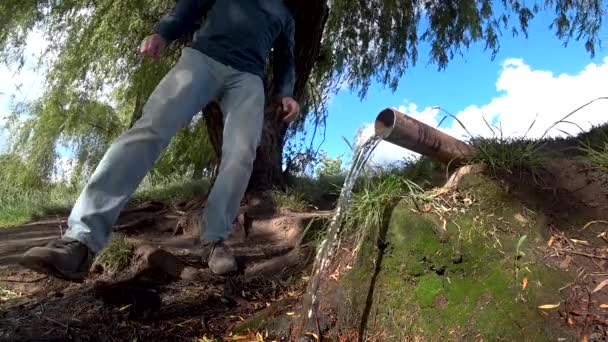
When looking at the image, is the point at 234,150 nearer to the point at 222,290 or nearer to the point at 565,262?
the point at 222,290

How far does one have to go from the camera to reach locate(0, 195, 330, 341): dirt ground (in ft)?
9.87

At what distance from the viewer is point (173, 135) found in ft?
9.84

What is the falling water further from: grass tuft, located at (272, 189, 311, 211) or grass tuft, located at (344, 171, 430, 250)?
grass tuft, located at (272, 189, 311, 211)

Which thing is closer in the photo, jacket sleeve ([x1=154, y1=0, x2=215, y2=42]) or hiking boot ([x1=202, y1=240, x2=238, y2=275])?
hiking boot ([x1=202, y1=240, x2=238, y2=275])

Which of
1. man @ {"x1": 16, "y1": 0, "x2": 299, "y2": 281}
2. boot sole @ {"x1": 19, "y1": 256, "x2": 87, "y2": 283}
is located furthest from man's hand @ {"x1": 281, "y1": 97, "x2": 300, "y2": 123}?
boot sole @ {"x1": 19, "y1": 256, "x2": 87, "y2": 283}

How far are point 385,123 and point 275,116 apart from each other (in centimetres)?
370

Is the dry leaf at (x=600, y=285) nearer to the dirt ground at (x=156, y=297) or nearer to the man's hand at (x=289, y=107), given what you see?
the dirt ground at (x=156, y=297)

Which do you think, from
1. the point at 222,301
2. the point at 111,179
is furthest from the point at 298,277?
the point at 111,179

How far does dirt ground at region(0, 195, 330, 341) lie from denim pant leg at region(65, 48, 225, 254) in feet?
2.08

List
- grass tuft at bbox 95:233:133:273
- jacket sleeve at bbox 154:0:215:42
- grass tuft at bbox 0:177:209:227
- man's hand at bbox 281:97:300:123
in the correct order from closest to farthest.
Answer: jacket sleeve at bbox 154:0:215:42, man's hand at bbox 281:97:300:123, grass tuft at bbox 95:233:133:273, grass tuft at bbox 0:177:209:227

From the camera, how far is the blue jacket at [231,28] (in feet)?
10.6

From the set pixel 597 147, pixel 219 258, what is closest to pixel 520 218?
pixel 597 147

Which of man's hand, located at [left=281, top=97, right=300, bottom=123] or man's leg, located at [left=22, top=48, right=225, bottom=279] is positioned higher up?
man's hand, located at [left=281, top=97, right=300, bottom=123]

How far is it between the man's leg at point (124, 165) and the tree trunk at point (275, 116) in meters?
3.30
